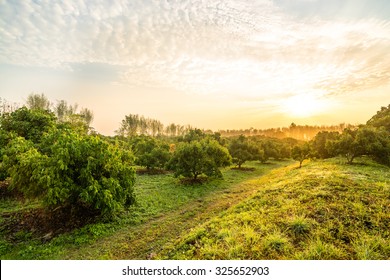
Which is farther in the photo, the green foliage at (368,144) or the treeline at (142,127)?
the treeline at (142,127)

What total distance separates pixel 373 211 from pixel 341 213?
1267 millimetres

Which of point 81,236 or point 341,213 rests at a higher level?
point 341,213

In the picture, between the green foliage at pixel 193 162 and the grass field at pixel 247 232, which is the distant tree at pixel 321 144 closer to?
the green foliage at pixel 193 162

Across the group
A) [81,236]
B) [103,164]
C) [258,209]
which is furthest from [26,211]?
[258,209]

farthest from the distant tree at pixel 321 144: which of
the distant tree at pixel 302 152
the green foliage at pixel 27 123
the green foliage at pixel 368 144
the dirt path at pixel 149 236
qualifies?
the green foliage at pixel 27 123

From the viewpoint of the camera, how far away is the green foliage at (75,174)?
1055cm

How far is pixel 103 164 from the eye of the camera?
12195mm

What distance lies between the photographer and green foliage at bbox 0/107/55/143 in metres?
18.0

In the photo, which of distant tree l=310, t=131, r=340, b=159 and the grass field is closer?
the grass field

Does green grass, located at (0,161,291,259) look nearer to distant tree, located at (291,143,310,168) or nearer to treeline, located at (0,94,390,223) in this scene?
treeline, located at (0,94,390,223)

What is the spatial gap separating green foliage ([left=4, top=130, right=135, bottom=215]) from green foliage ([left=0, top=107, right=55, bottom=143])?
5.32 metres

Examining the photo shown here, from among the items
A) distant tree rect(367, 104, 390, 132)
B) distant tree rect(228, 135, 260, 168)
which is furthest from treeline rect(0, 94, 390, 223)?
distant tree rect(367, 104, 390, 132)

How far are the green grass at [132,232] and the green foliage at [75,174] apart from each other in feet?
4.45

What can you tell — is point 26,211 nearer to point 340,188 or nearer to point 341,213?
point 341,213
